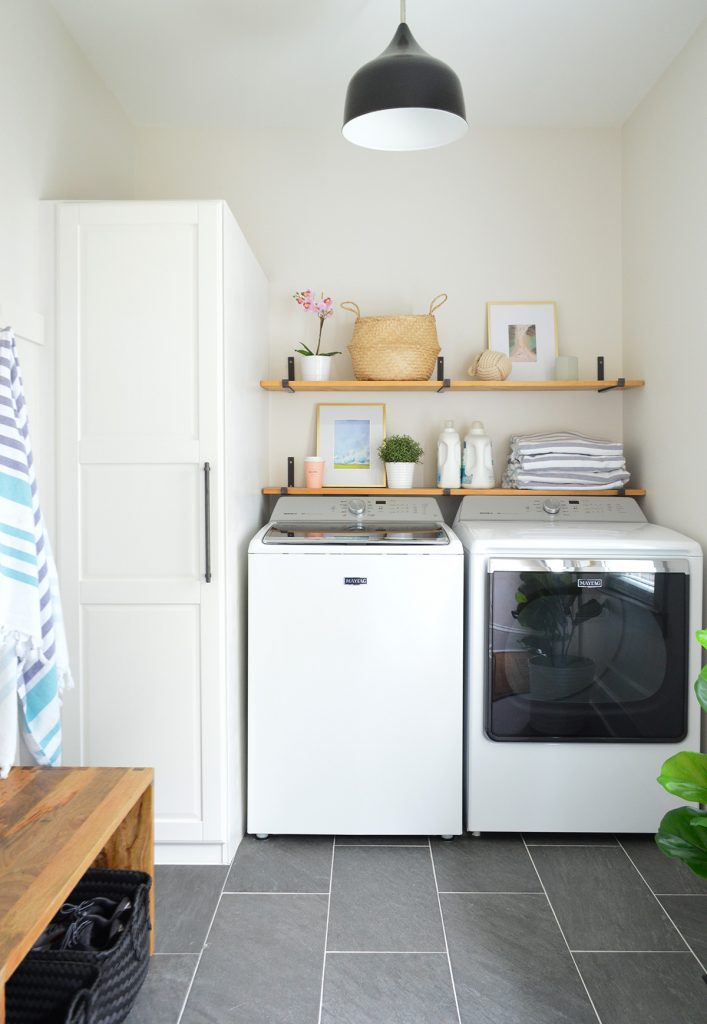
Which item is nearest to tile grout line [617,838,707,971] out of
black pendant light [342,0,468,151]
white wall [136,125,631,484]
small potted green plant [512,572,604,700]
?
small potted green plant [512,572,604,700]

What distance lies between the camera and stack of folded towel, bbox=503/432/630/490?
2914 mm

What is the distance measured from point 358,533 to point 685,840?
4.10 feet

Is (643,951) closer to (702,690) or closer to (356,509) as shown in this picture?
(702,690)

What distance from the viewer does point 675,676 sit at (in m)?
2.42

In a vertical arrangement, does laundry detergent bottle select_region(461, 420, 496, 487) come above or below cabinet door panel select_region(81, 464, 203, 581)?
above

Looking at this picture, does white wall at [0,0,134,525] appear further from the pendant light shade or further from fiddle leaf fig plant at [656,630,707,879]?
fiddle leaf fig plant at [656,630,707,879]

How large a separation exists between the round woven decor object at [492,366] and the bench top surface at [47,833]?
1.86 metres

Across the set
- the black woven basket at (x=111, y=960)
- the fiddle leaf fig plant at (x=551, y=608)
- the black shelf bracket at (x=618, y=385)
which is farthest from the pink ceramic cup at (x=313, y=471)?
the black woven basket at (x=111, y=960)

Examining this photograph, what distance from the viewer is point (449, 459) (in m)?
3.00

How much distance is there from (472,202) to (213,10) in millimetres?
1203

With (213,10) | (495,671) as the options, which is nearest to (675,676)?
(495,671)

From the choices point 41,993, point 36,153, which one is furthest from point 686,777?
point 36,153

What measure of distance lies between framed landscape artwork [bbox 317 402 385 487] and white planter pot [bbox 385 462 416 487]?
0.12 meters

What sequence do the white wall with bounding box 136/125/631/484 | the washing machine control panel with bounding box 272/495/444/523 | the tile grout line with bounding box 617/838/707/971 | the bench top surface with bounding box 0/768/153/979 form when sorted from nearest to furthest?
the bench top surface with bounding box 0/768/153/979 → the tile grout line with bounding box 617/838/707/971 → the washing machine control panel with bounding box 272/495/444/523 → the white wall with bounding box 136/125/631/484
